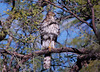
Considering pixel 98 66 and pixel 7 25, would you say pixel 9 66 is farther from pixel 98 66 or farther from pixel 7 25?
pixel 98 66

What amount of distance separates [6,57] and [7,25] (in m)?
0.45

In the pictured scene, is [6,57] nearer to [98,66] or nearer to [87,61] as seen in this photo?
[87,61]

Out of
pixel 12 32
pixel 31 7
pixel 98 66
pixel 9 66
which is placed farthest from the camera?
pixel 31 7

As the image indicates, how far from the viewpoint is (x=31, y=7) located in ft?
8.82

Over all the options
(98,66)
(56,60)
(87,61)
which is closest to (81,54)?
(87,61)

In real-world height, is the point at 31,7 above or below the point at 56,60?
above

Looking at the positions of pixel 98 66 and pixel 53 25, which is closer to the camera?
pixel 98 66

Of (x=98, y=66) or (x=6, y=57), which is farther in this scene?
(x=6, y=57)

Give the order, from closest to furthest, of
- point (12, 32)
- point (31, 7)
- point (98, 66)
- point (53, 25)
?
1. point (98, 66)
2. point (12, 32)
3. point (31, 7)
4. point (53, 25)

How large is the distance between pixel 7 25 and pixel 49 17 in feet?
3.17

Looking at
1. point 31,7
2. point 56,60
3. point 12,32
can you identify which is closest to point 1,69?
point 12,32

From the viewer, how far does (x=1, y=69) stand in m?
2.45

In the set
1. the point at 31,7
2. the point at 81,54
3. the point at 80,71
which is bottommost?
the point at 80,71

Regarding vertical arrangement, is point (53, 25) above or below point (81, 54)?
above
